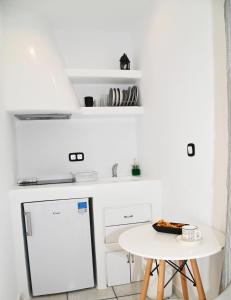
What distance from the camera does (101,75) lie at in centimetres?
257

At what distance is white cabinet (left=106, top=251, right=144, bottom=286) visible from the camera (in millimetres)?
2281

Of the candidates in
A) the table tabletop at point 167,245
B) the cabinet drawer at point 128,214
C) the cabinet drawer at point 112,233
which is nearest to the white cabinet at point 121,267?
the cabinet drawer at point 112,233

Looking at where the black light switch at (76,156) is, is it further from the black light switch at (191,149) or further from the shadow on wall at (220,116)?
the shadow on wall at (220,116)

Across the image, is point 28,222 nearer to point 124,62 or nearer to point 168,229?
point 168,229

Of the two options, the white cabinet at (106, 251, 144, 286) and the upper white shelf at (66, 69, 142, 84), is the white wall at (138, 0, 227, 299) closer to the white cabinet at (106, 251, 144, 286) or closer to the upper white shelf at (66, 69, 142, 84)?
the upper white shelf at (66, 69, 142, 84)

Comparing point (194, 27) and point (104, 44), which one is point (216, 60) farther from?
point (104, 44)

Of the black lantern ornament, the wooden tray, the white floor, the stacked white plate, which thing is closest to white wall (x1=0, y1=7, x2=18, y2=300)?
the white floor

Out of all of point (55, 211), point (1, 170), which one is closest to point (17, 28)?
point (1, 170)

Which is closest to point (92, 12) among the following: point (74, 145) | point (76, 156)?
point (74, 145)

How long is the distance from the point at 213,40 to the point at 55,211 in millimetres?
1733

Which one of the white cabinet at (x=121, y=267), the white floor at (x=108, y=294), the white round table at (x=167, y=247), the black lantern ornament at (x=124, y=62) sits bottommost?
the white floor at (x=108, y=294)

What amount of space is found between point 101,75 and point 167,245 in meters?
1.80

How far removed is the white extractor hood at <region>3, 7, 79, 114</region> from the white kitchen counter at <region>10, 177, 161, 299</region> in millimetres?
701

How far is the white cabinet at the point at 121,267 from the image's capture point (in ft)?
7.48
